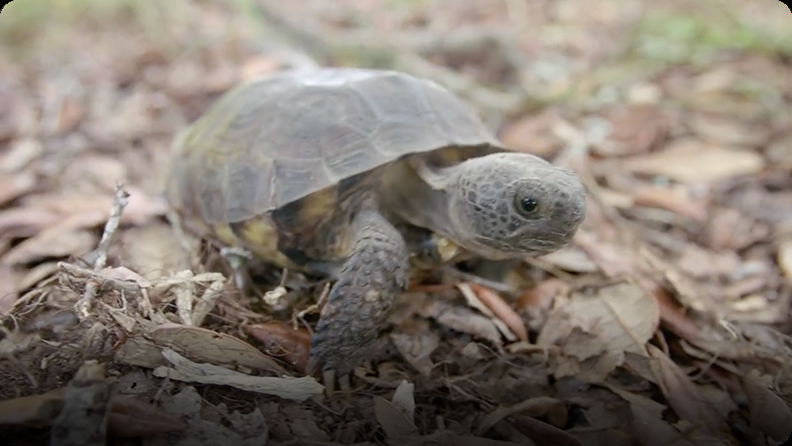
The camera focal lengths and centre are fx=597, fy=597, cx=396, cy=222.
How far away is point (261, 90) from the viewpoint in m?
2.48

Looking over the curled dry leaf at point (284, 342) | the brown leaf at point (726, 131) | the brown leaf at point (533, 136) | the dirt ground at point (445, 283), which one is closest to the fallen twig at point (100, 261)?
the dirt ground at point (445, 283)

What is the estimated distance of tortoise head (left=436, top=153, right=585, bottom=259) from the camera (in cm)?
176

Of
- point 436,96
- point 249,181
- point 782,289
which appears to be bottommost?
point 782,289

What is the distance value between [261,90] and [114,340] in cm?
126

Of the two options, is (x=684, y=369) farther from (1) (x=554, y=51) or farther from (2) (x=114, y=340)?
(1) (x=554, y=51)

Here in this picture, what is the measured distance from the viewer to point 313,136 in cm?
214

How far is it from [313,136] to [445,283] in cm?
73

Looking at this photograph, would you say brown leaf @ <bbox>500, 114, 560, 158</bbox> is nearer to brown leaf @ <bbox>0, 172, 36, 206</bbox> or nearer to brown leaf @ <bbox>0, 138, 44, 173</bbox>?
brown leaf @ <bbox>0, 172, 36, 206</bbox>

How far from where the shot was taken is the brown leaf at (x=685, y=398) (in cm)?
167

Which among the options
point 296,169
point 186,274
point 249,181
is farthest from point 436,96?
point 186,274

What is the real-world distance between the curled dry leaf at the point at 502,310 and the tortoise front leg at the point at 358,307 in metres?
0.36

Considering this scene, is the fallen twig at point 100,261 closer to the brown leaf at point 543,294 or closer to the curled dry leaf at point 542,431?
the curled dry leaf at point 542,431

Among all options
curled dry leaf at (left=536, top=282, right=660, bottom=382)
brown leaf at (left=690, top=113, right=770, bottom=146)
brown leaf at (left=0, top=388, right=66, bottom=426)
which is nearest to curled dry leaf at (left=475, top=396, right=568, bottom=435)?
curled dry leaf at (left=536, top=282, right=660, bottom=382)

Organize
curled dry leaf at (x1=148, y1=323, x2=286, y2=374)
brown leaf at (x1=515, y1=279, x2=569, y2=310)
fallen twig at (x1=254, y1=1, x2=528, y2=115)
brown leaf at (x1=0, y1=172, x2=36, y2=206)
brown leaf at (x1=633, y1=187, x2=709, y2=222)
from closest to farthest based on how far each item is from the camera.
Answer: curled dry leaf at (x1=148, y1=323, x2=286, y2=374)
brown leaf at (x1=515, y1=279, x2=569, y2=310)
brown leaf at (x1=0, y1=172, x2=36, y2=206)
brown leaf at (x1=633, y1=187, x2=709, y2=222)
fallen twig at (x1=254, y1=1, x2=528, y2=115)
